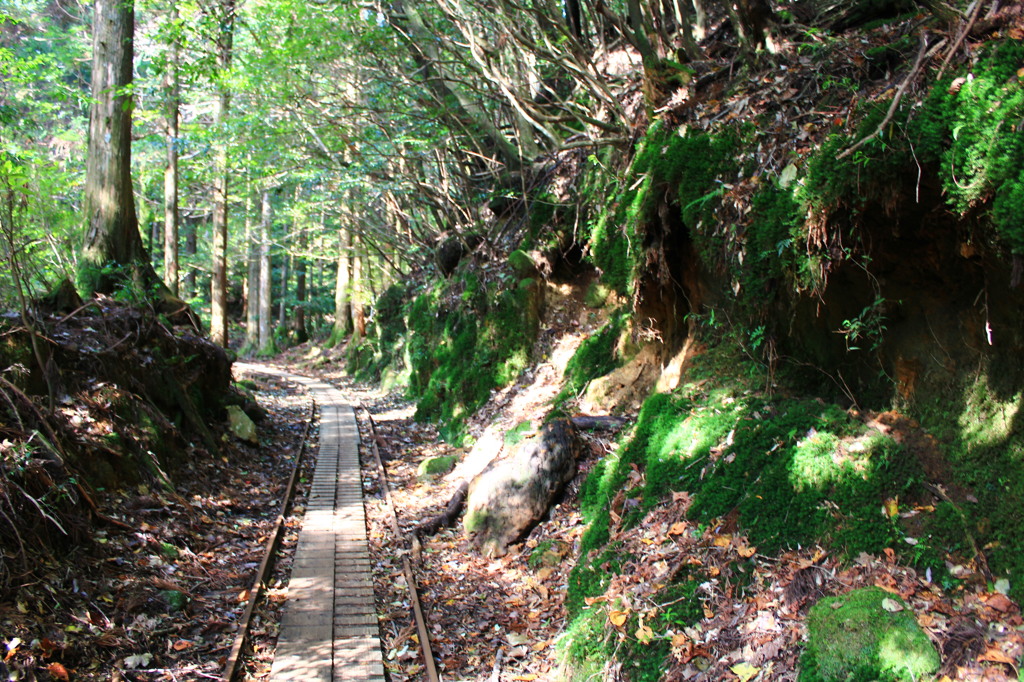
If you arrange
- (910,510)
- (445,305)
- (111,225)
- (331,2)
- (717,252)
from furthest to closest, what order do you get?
(445,305) → (331,2) → (111,225) → (717,252) → (910,510)

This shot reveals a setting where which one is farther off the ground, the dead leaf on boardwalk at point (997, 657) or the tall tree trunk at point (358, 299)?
the tall tree trunk at point (358, 299)

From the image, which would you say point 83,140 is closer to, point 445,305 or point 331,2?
point 331,2

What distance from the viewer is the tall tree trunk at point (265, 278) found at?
24.9m

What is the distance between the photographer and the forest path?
16.4ft

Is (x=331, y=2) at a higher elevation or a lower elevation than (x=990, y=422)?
higher

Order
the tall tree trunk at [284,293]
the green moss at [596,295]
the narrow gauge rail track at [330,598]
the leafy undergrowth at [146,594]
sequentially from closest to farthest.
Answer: the leafy undergrowth at [146,594] < the narrow gauge rail track at [330,598] < the green moss at [596,295] < the tall tree trunk at [284,293]

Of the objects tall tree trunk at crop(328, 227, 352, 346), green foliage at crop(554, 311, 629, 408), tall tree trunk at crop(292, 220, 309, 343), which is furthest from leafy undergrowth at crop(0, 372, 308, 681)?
tall tree trunk at crop(292, 220, 309, 343)

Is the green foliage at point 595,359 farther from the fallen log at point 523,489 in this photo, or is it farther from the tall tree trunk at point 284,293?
the tall tree trunk at point 284,293

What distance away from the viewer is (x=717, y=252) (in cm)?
611

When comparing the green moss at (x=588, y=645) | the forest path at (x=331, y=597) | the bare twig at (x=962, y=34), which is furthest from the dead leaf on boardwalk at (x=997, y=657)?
the forest path at (x=331, y=597)

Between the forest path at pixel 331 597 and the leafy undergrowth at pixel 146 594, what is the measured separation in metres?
0.33

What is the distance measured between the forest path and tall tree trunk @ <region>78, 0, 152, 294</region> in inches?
193

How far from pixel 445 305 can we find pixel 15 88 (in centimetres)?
1257

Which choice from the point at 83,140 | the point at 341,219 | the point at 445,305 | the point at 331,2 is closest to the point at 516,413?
the point at 445,305
